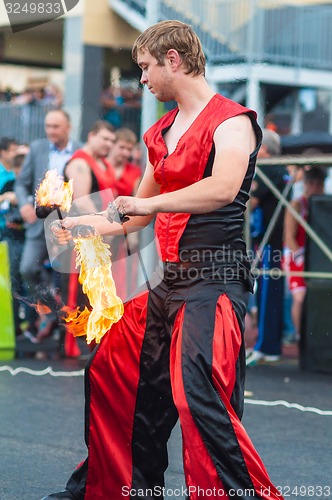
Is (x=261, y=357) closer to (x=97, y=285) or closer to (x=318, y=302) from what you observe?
(x=318, y=302)

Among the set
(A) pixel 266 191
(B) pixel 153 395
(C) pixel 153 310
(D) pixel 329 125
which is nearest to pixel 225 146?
(C) pixel 153 310

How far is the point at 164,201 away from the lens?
3402 millimetres

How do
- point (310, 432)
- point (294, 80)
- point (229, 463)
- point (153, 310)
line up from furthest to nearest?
point (294, 80) < point (310, 432) < point (153, 310) < point (229, 463)

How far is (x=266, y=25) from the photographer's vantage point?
1616 centimetres

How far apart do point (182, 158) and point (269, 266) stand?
5.29 metres

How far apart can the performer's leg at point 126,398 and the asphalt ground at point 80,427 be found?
0.53 metres

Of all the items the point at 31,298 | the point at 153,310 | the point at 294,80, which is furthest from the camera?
the point at 294,80

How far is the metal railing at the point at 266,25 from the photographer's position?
15.3 meters

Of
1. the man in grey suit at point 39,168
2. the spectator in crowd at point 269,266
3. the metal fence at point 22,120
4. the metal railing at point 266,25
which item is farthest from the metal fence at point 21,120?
the spectator in crowd at point 269,266

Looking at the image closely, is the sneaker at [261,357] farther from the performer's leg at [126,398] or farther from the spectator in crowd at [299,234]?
the performer's leg at [126,398]

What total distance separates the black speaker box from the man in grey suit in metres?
2.17

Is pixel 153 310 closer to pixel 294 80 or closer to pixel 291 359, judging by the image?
pixel 291 359

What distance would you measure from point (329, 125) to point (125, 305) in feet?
37.7

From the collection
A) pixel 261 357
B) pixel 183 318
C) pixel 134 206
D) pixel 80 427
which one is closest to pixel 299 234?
pixel 261 357
